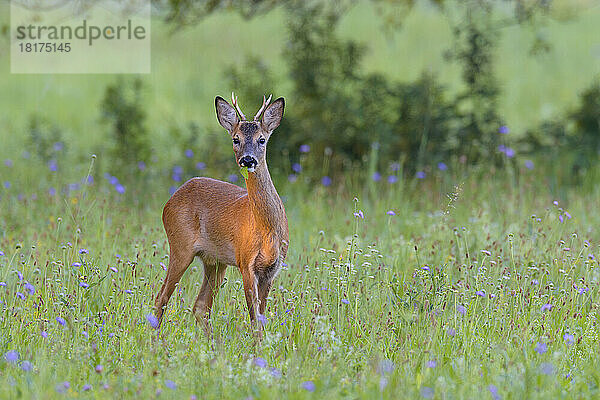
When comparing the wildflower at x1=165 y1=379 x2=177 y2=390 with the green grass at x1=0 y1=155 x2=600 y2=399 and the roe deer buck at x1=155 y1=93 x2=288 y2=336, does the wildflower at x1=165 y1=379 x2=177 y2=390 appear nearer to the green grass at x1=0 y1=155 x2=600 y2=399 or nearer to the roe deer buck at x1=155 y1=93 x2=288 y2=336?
the green grass at x1=0 y1=155 x2=600 y2=399

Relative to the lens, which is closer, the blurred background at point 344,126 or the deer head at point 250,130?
the deer head at point 250,130

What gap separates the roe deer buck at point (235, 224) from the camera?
4887 mm

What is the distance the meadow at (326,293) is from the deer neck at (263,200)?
0.44 m

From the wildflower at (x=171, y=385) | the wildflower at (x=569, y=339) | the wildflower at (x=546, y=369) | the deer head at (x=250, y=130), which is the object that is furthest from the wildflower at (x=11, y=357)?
the wildflower at (x=569, y=339)

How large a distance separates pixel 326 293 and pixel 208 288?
76 centimetres

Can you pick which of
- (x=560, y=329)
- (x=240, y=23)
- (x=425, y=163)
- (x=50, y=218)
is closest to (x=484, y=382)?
(x=560, y=329)

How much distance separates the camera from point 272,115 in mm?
5039

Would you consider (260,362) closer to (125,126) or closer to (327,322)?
(327,322)

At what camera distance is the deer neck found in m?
4.98

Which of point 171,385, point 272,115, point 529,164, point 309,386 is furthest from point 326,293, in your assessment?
point 529,164

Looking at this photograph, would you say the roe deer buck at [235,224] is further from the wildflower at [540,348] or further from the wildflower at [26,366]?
the wildflower at [540,348]

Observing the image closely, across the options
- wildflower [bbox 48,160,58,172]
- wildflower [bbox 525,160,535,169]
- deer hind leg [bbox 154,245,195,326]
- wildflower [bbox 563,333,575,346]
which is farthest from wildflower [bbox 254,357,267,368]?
wildflower [bbox 525,160,535,169]

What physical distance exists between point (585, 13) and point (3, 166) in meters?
18.4

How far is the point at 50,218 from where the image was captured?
24.6 feet
